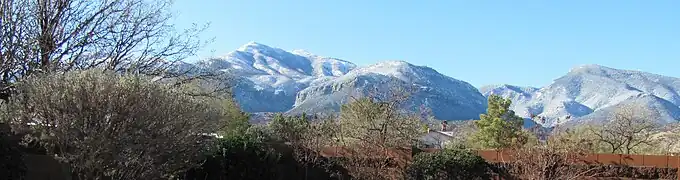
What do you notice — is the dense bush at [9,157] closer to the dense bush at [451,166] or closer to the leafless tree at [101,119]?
the leafless tree at [101,119]

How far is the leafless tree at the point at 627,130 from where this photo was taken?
83.9 ft

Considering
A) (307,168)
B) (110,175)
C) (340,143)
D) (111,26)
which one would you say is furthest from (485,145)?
(110,175)

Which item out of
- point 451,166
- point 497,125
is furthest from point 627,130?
point 451,166

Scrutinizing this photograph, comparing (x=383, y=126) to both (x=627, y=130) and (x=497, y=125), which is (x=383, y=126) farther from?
(x=497, y=125)

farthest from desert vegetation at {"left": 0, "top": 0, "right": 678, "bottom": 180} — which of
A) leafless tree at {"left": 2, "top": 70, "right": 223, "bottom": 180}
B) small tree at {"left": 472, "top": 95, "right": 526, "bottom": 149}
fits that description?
small tree at {"left": 472, "top": 95, "right": 526, "bottom": 149}

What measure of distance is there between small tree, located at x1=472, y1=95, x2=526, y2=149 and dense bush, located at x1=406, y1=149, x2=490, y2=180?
18067mm

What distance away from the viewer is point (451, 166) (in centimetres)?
1447

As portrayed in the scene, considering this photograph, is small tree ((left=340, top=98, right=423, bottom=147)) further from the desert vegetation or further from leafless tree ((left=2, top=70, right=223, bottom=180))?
leafless tree ((left=2, top=70, right=223, bottom=180))

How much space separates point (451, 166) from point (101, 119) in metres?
7.60

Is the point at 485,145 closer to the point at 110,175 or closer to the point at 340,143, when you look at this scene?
the point at 340,143

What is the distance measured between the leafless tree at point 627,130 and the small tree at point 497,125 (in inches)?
190

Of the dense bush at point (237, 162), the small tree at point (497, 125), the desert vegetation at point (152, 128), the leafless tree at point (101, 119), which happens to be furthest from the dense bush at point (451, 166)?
the small tree at point (497, 125)

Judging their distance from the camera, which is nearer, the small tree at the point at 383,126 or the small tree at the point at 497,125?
the small tree at the point at 383,126

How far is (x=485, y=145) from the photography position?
33.9 m
